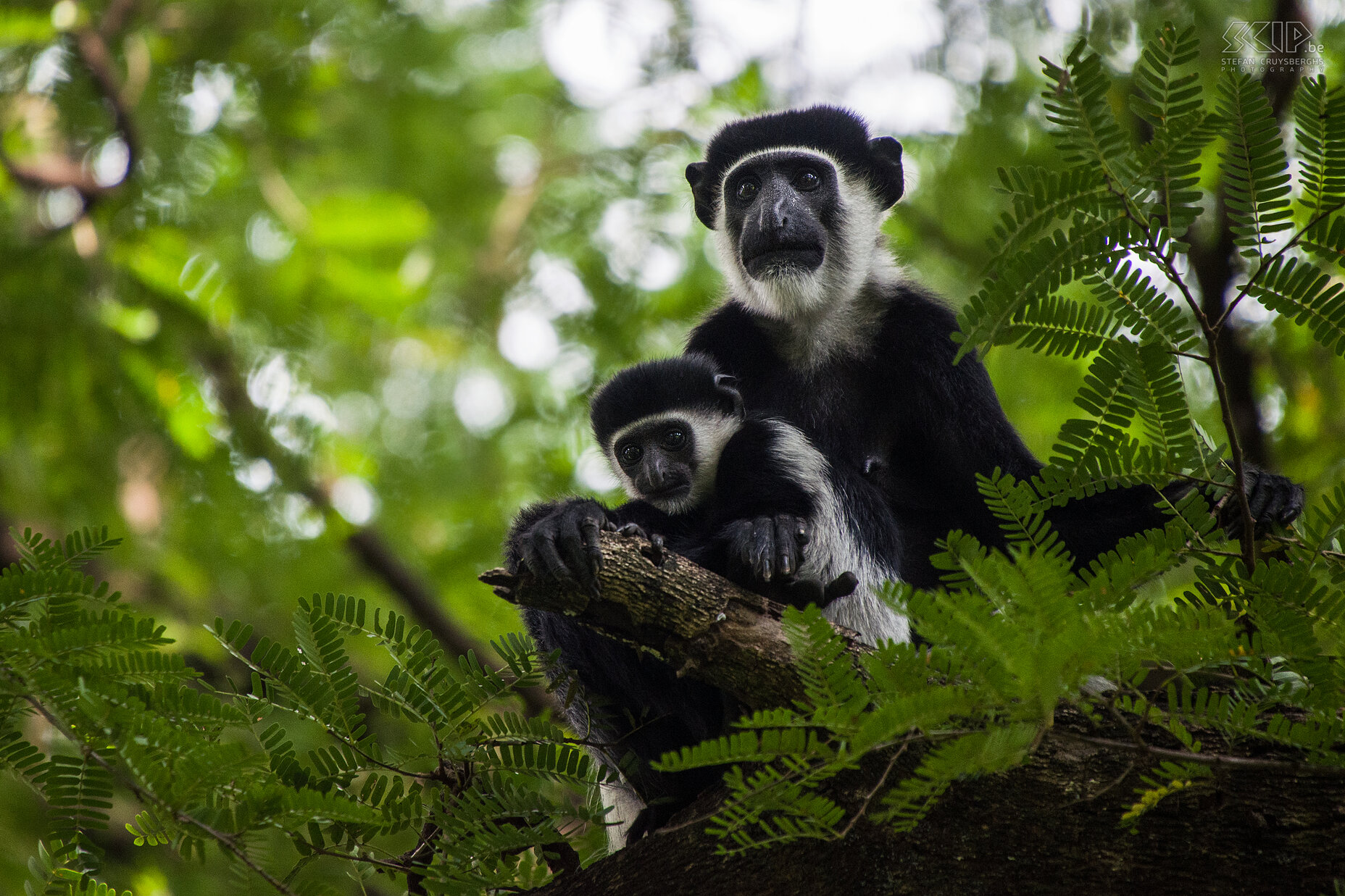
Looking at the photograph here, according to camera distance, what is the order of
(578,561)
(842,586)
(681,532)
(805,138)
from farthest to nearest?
(805,138)
(681,532)
(842,586)
(578,561)

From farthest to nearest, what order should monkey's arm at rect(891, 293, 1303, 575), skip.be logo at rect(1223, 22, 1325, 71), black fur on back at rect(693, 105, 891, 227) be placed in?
1. skip.be logo at rect(1223, 22, 1325, 71)
2. black fur on back at rect(693, 105, 891, 227)
3. monkey's arm at rect(891, 293, 1303, 575)

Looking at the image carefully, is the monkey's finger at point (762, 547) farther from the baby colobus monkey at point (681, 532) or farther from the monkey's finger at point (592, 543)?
the monkey's finger at point (592, 543)

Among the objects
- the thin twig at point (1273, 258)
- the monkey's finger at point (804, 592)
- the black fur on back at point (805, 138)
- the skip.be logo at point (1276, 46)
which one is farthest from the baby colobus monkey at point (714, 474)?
the skip.be logo at point (1276, 46)

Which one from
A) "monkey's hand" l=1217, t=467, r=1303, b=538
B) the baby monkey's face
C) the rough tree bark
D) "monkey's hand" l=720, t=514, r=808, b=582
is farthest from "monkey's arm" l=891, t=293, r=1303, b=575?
the rough tree bark

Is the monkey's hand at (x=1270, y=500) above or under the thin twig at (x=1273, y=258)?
under

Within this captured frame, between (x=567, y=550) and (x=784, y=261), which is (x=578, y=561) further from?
(x=784, y=261)

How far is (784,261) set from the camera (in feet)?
10.3

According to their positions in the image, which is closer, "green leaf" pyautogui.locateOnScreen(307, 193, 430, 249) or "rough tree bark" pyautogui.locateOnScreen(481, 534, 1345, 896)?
"rough tree bark" pyautogui.locateOnScreen(481, 534, 1345, 896)

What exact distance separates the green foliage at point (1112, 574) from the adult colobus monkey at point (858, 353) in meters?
1.02

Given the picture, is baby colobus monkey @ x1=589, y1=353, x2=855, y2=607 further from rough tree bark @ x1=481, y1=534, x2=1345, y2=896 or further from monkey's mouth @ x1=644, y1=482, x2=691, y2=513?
rough tree bark @ x1=481, y1=534, x2=1345, y2=896

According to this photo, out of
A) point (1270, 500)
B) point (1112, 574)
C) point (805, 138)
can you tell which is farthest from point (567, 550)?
point (805, 138)

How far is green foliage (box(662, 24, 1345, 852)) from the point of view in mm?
1332

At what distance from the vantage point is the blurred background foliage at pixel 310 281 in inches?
171

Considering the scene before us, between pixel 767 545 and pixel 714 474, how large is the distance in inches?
26.7
